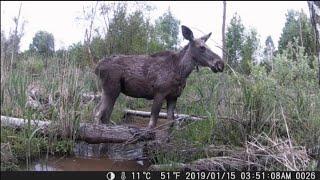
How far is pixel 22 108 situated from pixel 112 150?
161cm

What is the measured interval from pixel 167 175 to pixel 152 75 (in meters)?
2.26

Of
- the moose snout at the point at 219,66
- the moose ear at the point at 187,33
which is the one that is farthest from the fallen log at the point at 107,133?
the moose ear at the point at 187,33

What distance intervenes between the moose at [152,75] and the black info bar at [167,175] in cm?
174

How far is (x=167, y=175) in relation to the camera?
4.79 metres

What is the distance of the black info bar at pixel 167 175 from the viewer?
4.48 m

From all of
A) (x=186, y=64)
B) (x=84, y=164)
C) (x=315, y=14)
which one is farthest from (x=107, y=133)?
(x=315, y=14)

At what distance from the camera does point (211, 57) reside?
6.61m

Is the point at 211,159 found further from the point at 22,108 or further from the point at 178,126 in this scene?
the point at 22,108

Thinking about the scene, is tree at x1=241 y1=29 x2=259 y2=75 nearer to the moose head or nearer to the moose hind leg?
the moose head

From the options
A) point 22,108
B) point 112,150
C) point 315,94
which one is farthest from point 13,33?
point 315,94

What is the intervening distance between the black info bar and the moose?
1.74 m

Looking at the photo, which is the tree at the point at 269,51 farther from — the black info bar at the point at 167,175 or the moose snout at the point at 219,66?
the black info bar at the point at 167,175

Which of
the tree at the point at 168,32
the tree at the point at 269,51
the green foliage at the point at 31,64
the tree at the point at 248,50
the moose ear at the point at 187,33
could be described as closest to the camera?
the moose ear at the point at 187,33

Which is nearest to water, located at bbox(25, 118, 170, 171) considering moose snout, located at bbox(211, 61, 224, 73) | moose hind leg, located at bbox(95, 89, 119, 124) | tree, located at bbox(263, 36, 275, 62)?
moose hind leg, located at bbox(95, 89, 119, 124)
